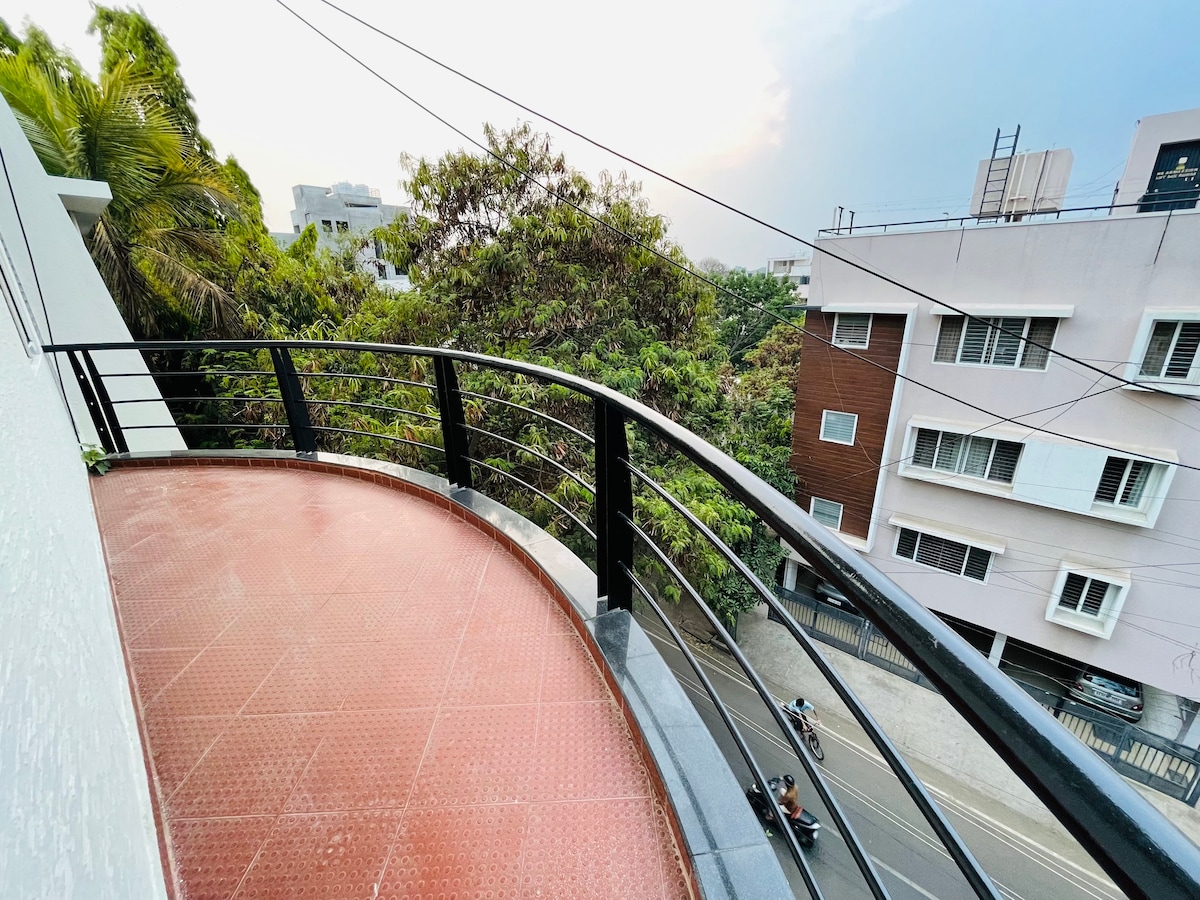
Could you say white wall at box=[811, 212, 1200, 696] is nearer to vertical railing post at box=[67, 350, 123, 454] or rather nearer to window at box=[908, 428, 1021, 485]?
window at box=[908, 428, 1021, 485]

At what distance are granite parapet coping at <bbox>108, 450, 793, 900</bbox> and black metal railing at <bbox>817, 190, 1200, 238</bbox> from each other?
6579mm

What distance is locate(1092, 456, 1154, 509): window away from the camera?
5.46 metres

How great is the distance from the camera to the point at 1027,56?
8484 mm

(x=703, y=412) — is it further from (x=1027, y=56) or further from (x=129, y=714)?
(x=1027, y=56)

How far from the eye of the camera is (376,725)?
49.7 inches

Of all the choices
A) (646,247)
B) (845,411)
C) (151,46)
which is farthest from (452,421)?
(151,46)

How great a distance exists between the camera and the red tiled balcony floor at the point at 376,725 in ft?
3.17


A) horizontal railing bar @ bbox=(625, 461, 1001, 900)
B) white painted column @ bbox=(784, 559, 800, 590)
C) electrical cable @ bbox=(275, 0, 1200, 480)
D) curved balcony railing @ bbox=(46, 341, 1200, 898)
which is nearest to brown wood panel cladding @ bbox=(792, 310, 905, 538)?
electrical cable @ bbox=(275, 0, 1200, 480)

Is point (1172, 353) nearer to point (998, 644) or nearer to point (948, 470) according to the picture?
point (948, 470)

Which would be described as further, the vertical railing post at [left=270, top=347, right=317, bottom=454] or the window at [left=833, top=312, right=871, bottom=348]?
the window at [left=833, top=312, right=871, bottom=348]

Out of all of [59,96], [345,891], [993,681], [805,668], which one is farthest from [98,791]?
[805,668]

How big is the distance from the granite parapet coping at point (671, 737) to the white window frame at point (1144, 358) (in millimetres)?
6865

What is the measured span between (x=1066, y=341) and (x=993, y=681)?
736 centimetres

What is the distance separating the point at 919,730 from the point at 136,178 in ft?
36.3
